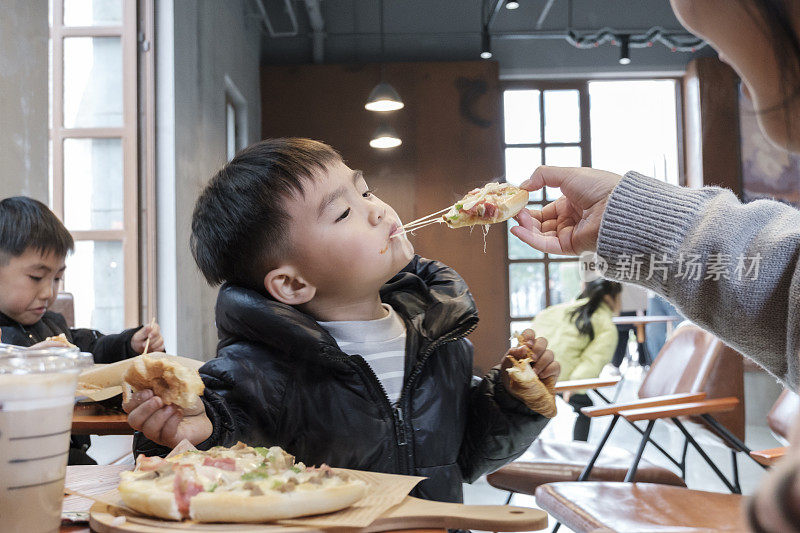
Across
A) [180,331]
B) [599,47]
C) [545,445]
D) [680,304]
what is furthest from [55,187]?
[599,47]

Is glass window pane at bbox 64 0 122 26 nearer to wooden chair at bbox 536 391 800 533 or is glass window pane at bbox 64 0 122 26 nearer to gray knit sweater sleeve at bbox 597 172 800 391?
wooden chair at bbox 536 391 800 533

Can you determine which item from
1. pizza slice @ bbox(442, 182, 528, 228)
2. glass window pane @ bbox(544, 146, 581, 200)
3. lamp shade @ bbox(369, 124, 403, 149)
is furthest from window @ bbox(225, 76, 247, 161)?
pizza slice @ bbox(442, 182, 528, 228)

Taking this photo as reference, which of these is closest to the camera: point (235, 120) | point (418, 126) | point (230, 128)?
point (230, 128)

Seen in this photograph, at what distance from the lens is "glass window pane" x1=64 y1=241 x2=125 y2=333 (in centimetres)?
433

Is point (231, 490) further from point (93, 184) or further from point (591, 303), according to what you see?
point (93, 184)

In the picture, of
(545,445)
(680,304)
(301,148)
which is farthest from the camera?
(545,445)

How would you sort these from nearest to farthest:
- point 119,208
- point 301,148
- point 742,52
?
point 742,52 < point 301,148 < point 119,208

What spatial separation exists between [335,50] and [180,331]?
4719mm

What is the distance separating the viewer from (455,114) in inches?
317

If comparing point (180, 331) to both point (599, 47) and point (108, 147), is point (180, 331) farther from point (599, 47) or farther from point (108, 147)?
point (599, 47)

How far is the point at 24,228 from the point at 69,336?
61cm

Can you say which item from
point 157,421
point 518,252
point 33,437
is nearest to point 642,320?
point 518,252

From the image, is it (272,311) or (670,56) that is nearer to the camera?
(272,311)

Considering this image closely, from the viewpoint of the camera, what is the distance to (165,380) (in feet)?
2.85
